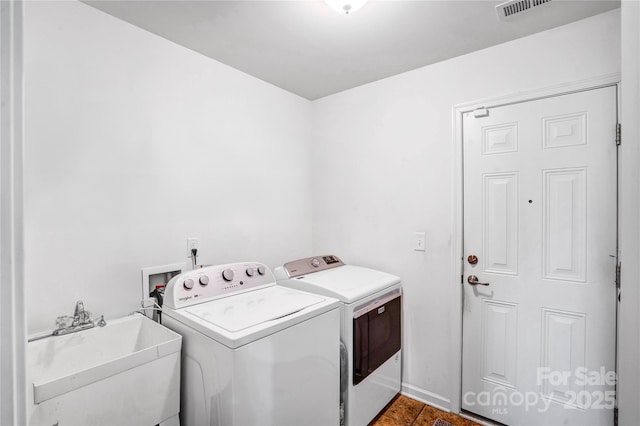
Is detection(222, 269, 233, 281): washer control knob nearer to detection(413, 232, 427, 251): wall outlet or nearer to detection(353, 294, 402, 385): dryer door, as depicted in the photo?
detection(353, 294, 402, 385): dryer door

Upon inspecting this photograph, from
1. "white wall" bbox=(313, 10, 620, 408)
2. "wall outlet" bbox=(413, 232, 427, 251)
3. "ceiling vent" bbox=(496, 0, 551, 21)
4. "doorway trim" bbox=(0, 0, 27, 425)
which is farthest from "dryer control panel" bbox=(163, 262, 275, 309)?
"ceiling vent" bbox=(496, 0, 551, 21)

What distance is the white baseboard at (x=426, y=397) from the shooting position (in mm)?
2158

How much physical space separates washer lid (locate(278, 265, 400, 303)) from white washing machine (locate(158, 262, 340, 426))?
Answer: 0.12 metres

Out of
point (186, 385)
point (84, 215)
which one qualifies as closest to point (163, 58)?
point (84, 215)

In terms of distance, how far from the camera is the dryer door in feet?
6.11

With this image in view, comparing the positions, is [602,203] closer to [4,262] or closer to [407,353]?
[407,353]

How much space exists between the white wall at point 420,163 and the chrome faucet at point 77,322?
1786 mm

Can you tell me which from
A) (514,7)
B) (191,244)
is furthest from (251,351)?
(514,7)

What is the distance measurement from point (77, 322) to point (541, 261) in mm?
2521

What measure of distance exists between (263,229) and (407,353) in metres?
1.46

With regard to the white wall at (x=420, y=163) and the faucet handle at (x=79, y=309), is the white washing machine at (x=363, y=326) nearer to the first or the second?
the white wall at (x=420, y=163)

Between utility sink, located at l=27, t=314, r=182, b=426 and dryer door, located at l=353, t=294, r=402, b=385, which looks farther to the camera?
dryer door, located at l=353, t=294, r=402, b=385

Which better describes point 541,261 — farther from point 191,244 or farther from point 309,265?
point 191,244

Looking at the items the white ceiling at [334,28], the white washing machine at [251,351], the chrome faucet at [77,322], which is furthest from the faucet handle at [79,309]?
the white ceiling at [334,28]
